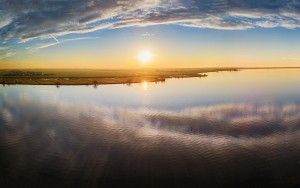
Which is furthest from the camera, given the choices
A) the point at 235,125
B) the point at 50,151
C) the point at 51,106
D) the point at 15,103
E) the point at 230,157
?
the point at 15,103

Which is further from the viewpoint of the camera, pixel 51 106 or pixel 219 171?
pixel 51 106

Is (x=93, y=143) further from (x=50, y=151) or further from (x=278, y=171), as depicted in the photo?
(x=278, y=171)

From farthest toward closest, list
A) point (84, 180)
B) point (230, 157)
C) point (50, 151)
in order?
1. point (50, 151)
2. point (230, 157)
3. point (84, 180)

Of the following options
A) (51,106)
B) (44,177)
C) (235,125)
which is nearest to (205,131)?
(235,125)

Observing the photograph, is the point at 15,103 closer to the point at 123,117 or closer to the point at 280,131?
the point at 123,117

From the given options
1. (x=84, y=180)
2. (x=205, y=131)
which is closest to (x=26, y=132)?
(x=84, y=180)

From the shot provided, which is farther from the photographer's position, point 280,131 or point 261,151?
point 280,131
